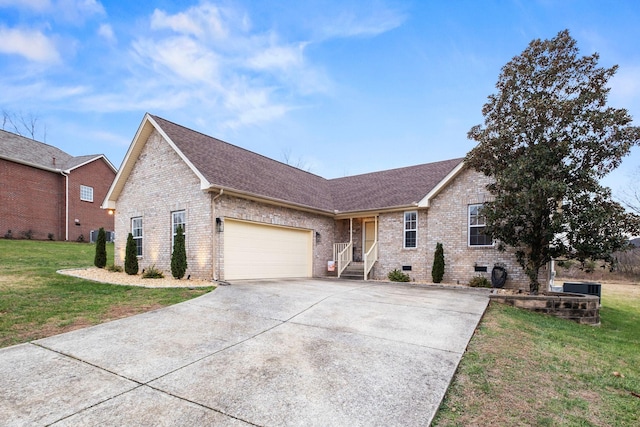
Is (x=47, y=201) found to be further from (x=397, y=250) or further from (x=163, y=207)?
(x=397, y=250)

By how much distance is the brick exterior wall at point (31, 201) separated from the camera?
2095 centimetres

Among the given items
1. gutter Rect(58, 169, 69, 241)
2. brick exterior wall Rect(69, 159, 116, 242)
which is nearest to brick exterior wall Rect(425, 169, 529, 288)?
gutter Rect(58, 169, 69, 241)

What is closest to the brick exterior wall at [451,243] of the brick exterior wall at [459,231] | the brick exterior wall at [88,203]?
the brick exterior wall at [459,231]

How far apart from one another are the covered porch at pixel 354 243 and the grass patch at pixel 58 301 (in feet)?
25.1

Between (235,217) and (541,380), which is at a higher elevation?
(235,217)

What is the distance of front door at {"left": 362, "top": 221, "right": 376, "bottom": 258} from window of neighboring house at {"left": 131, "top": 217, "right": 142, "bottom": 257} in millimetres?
10006

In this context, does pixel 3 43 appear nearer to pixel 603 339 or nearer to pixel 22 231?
pixel 22 231

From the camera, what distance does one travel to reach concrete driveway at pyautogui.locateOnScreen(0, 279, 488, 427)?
10.3 ft

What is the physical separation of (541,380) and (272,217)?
34.4ft

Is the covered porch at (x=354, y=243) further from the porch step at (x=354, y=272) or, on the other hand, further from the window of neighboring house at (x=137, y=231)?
the window of neighboring house at (x=137, y=231)

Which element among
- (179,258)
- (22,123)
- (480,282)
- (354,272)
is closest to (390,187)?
(354,272)

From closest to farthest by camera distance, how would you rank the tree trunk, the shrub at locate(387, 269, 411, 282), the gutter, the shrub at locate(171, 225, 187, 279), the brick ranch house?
1. the tree trunk
2. the shrub at locate(171, 225, 187, 279)
3. the brick ranch house
4. the shrub at locate(387, 269, 411, 282)
5. the gutter

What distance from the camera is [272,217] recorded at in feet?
44.0

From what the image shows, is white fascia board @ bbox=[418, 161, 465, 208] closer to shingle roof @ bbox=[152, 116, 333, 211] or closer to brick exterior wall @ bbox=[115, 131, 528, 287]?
brick exterior wall @ bbox=[115, 131, 528, 287]
